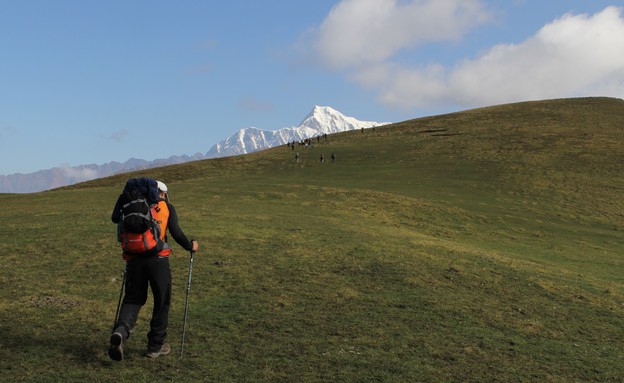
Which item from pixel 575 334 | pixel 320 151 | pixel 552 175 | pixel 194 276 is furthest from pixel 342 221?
pixel 320 151

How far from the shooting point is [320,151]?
3460 inches

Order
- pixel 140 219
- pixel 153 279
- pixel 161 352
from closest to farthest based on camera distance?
pixel 140 219
pixel 153 279
pixel 161 352

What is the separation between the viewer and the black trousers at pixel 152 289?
9367 millimetres

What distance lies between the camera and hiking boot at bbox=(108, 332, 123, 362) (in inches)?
349

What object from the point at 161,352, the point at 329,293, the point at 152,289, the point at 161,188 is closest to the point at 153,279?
the point at 152,289

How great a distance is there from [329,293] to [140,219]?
7.41m

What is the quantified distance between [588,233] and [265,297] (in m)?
33.7

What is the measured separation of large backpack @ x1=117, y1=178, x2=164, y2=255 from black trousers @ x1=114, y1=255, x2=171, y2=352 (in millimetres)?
278

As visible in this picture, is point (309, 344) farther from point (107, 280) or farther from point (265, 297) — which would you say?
point (107, 280)

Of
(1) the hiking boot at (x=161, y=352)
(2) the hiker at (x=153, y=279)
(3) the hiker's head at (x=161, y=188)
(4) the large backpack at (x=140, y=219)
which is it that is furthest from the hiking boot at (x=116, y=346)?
(3) the hiker's head at (x=161, y=188)

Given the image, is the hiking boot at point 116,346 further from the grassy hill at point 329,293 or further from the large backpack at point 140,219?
the large backpack at point 140,219

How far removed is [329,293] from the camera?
15.0 meters

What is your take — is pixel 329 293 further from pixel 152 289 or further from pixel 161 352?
pixel 152 289

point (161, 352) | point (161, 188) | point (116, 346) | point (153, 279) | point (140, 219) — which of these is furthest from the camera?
point (161, 352)
